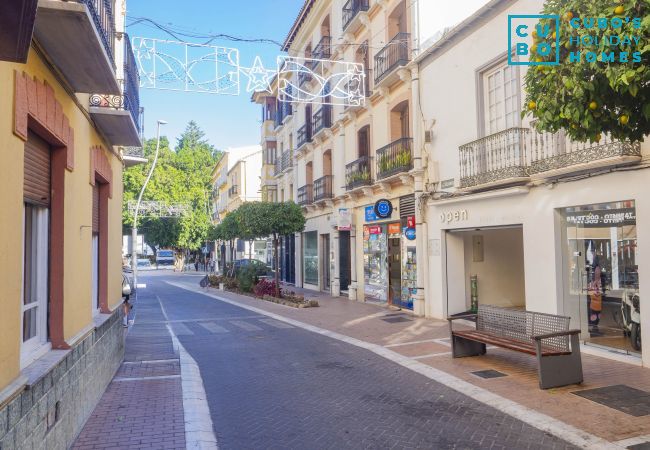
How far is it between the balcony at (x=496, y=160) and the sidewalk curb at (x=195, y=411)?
7024 mm

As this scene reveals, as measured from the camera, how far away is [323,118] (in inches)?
835

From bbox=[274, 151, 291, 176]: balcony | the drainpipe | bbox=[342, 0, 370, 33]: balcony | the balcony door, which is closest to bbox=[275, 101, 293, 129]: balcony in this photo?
bbox=[274, 151, 291, 176]: balcony

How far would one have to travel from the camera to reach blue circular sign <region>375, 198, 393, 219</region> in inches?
603

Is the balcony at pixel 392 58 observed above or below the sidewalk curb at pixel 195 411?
above

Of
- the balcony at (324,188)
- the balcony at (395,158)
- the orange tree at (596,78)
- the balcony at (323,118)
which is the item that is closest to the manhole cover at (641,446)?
the orange tree at (596,78)

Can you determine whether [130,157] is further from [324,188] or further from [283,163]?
[283,163]

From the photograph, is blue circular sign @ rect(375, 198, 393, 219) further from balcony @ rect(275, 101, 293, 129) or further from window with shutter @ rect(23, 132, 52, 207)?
balcony @ rect(275, 101, 293, 129)

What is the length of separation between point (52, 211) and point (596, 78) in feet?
17.2

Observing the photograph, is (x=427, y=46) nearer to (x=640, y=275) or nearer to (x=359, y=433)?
(x=640, y=275)

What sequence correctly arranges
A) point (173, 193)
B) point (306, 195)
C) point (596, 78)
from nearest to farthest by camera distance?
1. point (596, 78)
2. point (306, 195)
3. point (173, 193)

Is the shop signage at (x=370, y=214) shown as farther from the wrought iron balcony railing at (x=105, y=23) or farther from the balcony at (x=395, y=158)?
the wrought iron balcony railing at (x=105, y=23)

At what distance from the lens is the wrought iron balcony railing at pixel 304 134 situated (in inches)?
947

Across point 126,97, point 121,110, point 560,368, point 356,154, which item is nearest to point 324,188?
point 356,154

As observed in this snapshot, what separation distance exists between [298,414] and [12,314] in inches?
132
